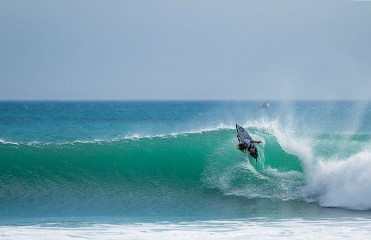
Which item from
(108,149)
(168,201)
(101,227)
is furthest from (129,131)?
(101,227)

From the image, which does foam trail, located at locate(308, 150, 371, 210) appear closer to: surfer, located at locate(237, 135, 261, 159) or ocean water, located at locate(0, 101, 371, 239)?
ocean water, located at locate(0, 101, 371, 239)

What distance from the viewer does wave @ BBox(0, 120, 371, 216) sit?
12961 millimetres

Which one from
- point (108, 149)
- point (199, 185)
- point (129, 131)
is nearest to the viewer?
point (199, 185)

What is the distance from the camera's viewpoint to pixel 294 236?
9.78 metres

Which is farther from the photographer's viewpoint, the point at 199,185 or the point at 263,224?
the point at 199,185

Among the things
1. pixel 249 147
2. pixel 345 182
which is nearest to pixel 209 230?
pixel 345 182

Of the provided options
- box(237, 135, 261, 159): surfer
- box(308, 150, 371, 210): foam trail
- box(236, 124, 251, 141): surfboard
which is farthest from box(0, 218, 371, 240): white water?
box(236, 124, 251, 141): surfboard

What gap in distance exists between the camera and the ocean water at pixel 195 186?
10.6 meters

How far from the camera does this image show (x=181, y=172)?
50.0 ft

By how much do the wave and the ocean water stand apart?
24mm

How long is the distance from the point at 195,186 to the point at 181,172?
97cm

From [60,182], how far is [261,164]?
433 cm

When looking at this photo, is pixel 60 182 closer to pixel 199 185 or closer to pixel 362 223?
pixel 199 185

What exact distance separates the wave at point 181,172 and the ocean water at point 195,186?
2cm
